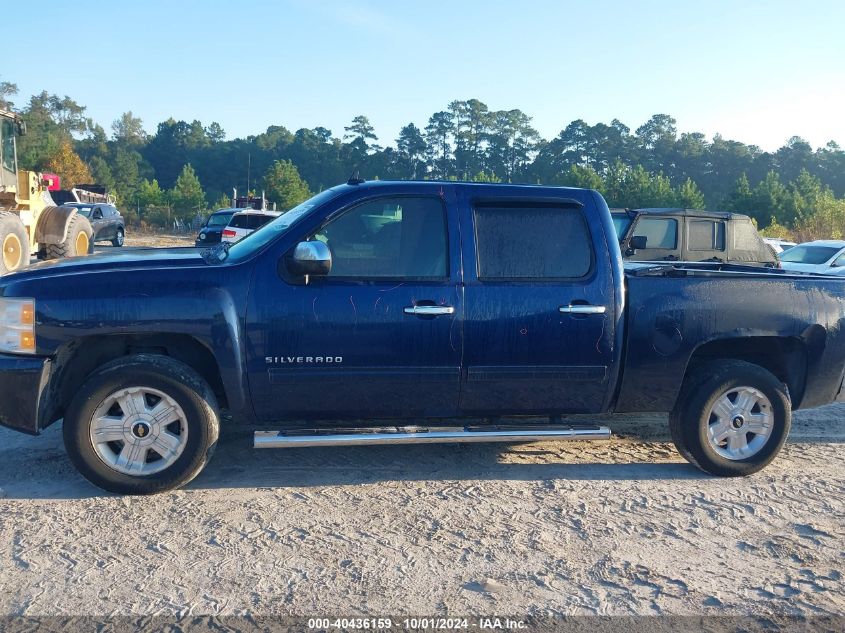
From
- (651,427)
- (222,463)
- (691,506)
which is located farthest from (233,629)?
(651,427)

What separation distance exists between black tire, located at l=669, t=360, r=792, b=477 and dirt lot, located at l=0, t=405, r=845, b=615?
0.13 metres

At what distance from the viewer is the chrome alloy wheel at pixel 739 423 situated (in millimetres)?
4855

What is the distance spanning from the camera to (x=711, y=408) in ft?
15.8

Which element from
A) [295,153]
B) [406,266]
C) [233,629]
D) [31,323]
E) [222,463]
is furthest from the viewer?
[295,153]

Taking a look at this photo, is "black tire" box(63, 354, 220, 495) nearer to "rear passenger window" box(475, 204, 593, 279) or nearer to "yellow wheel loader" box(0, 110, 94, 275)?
"rear passenger window" box(475, 204, 593, 279)

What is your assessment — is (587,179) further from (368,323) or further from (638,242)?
(368,323)

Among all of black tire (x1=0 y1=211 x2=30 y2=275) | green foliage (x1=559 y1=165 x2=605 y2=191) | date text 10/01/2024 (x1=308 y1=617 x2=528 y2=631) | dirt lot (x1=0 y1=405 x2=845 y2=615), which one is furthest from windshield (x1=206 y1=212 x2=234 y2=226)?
green foliage (x1=559 y1=165 x2=605 y2=191)

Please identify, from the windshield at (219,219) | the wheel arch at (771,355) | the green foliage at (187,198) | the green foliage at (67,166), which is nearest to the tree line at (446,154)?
the green foliage at (67,166)

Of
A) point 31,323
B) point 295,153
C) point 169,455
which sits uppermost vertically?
point 295,153

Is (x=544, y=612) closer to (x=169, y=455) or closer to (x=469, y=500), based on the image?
(x=469, y=500)

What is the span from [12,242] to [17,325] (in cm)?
1151

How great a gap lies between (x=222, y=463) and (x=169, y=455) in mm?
655

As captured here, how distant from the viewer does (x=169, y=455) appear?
4.25 meters

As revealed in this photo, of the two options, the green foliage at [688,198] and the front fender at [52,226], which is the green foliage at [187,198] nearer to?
the green foliage at [688,198]
